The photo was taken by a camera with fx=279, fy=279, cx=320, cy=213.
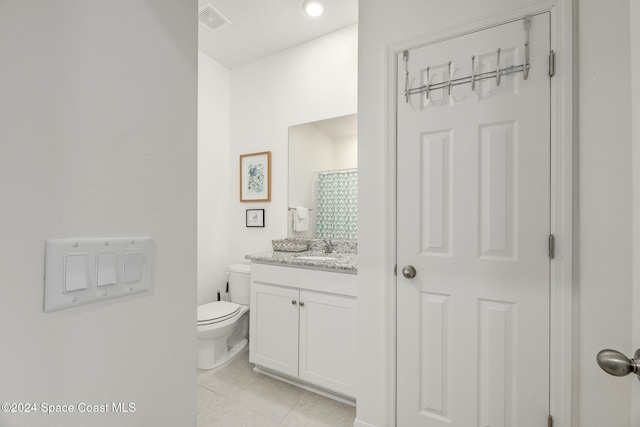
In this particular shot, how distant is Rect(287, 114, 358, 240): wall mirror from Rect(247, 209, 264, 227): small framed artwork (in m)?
0.31

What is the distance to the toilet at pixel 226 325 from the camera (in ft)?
6.95

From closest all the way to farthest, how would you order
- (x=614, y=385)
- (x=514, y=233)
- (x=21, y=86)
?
(x=21, y=86)
(x=614, y=385)
(x=514, y=233)

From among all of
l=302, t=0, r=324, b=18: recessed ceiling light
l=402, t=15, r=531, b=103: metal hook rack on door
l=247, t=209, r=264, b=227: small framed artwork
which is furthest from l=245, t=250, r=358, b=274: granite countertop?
l=302, t=0, r=324, b=18: recessed ceiling light

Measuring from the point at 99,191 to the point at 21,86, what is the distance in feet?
0.55

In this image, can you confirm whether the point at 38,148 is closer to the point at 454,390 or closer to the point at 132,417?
the point at 132,417

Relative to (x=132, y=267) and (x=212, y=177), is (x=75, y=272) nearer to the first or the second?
(x=132, y=267)

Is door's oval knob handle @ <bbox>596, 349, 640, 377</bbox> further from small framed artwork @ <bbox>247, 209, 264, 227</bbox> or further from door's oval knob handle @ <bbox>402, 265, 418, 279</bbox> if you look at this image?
small framed artwork @ <bbox>247, 209, 264, 227</bbox>

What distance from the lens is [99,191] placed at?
1.56 ft

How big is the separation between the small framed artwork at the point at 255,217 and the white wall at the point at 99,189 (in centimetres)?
210

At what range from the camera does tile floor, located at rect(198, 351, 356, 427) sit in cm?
164

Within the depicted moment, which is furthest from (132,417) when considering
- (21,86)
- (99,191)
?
(21,86)

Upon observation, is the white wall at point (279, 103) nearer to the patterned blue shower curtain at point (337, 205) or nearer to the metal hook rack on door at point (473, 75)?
the patterned blue shower curtain at point (337, 205)

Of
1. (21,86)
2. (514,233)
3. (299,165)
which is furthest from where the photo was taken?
(299,165)

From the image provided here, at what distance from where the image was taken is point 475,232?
1280mm
